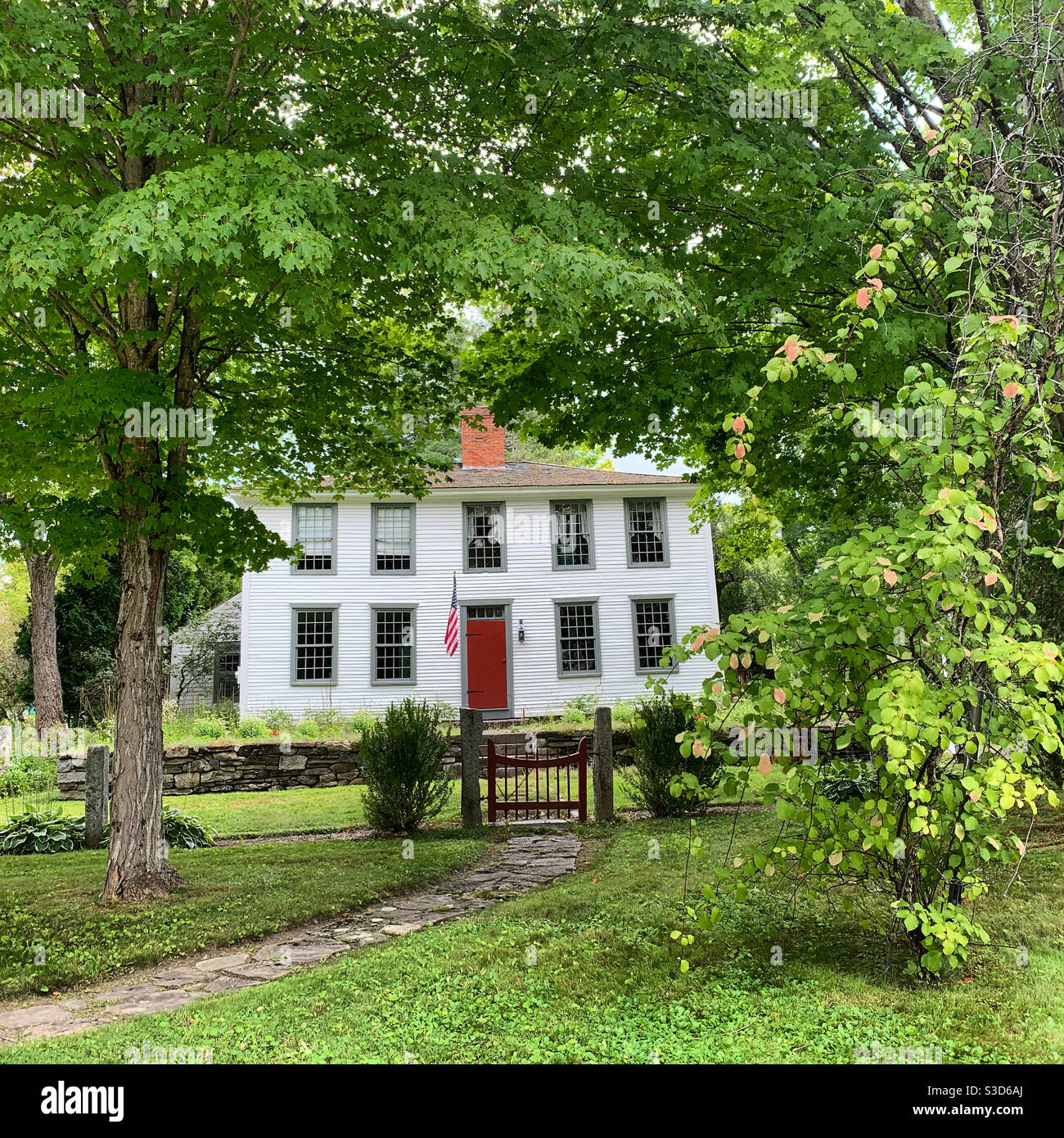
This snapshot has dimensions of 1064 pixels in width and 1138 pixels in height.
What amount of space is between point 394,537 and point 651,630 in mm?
7534

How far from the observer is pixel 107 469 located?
312 inches

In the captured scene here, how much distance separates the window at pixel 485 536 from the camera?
76.2ft

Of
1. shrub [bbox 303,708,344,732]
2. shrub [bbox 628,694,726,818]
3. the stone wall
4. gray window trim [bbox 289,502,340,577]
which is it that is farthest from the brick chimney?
shrub [bbox 628,694,726,818]

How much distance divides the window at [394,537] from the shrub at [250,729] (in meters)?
5.91

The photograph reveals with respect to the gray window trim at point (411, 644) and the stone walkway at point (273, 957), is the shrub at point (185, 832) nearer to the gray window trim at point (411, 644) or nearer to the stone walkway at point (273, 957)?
the stone walkway at point (273, 957)

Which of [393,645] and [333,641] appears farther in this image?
[393,645]

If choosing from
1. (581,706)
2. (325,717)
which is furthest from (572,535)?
(325,717)

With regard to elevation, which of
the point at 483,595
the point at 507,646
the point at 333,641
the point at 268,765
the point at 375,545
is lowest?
the point at 268,765

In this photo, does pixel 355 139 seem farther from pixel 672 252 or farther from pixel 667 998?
pixel 667 998

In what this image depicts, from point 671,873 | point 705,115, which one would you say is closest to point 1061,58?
point 705,115

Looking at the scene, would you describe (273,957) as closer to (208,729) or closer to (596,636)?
(208,729)

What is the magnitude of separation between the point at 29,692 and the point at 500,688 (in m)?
13.5

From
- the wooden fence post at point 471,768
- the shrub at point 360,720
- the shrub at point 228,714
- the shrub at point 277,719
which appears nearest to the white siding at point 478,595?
the shrub at point 228,714

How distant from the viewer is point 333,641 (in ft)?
72.5
